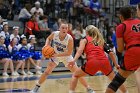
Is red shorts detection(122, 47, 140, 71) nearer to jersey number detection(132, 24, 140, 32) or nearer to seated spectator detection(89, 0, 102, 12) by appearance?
jersey number detection(132, 24, 140, 32)

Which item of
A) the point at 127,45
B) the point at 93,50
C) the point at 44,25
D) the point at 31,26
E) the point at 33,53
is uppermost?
the point at 127,45

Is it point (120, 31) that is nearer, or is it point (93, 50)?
point (120, 31)

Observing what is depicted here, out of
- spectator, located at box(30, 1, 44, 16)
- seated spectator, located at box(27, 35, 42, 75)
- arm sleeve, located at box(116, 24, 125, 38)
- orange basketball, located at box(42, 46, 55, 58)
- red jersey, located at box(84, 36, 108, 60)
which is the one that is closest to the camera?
arm sleeve, located at box(116, 24, 125, 38)

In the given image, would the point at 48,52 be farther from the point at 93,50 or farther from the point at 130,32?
the point at 130,32

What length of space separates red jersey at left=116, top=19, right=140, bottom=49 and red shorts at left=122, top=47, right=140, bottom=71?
4.7 inches

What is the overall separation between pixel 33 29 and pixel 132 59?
9548mm

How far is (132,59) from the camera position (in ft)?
20.6

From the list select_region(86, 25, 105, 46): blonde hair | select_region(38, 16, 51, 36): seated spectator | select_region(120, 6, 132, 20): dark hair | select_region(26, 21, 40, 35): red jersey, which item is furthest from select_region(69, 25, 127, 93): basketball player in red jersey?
select_region(38, 16, 51, 36): seated spectator

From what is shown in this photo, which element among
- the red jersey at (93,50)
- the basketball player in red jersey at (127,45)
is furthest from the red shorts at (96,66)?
the basketball player in red jersey at (127,45)

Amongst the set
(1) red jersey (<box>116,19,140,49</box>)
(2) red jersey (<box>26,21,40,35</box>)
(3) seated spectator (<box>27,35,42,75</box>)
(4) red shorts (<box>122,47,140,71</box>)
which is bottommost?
(3) seated spectator (<box>27,35,42,75</box>)

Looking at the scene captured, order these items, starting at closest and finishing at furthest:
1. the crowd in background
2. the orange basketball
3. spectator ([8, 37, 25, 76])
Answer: the orange basketball, spectator ([8, 37, 25, 76]), the crowd in background

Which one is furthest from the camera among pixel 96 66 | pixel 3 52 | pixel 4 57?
pixel 4 57

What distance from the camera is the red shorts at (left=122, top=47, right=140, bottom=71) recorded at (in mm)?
6262

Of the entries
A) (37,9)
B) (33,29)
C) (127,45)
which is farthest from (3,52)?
(127,45)
